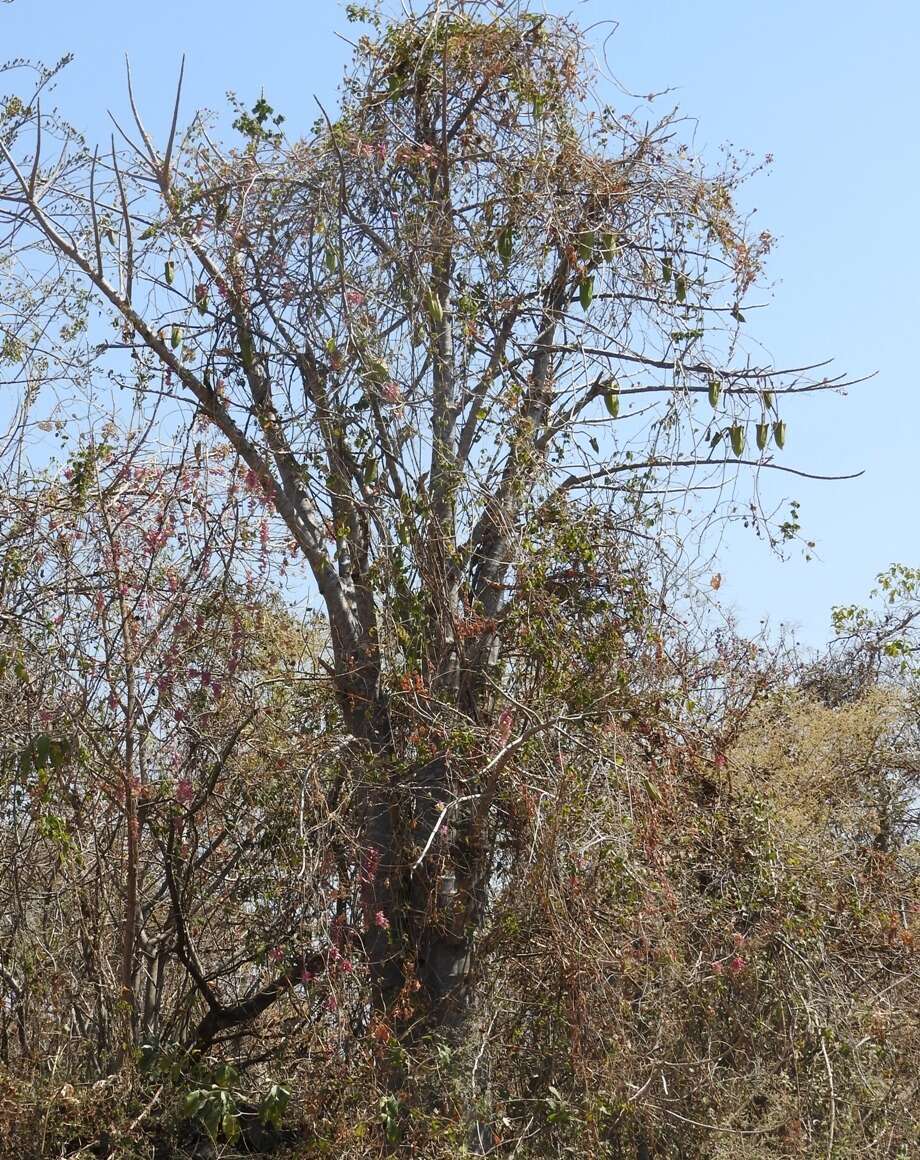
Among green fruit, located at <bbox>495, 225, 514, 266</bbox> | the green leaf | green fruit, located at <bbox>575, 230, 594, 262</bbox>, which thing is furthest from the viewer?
green fruit, located at <bbox>495, 225, 514, 266</bbox>

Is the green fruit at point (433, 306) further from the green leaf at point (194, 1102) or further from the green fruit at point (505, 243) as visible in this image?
the green leaf at point (194, 1102)

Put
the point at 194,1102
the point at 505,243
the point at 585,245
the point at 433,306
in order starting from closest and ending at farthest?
the point at 194,1102, the point at 433,306, the point at 585,245, the point at 505,243

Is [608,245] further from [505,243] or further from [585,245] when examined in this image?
[505,243]

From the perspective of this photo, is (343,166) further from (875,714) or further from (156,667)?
(875,714)

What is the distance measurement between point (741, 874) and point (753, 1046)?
102 centimetres

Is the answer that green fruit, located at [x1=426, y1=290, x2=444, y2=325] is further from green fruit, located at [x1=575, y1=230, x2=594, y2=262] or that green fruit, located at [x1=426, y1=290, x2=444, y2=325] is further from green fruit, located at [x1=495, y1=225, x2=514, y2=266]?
green fruit, located at [x1=575, y1=230, x2=594, y2=262]

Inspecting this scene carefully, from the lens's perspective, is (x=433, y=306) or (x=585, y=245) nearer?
(x=433, y=306)

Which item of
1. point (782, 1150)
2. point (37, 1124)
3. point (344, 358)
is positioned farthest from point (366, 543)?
point (782, 1150)

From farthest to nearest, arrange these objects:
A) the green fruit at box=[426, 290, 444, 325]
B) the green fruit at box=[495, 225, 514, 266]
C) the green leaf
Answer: the green fruit at box=[495, 225, 514, 266] < the green fruit at box=[426, 290, 444, 325] < the green leaf

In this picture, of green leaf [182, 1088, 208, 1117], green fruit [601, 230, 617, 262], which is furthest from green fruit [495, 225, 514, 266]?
green leaf [182, 1088, 208, 1117]

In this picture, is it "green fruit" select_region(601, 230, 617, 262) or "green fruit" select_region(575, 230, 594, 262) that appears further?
"green fruit" select_region(601, 230, 617, 262)

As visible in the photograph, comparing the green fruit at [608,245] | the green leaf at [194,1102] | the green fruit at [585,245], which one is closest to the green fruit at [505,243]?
the green fruit at [585,245]

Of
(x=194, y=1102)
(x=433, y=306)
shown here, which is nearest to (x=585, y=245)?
(x=433, y=306)

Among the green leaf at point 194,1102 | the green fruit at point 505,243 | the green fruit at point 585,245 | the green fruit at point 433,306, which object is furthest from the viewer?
the green fruit at point 505,243
